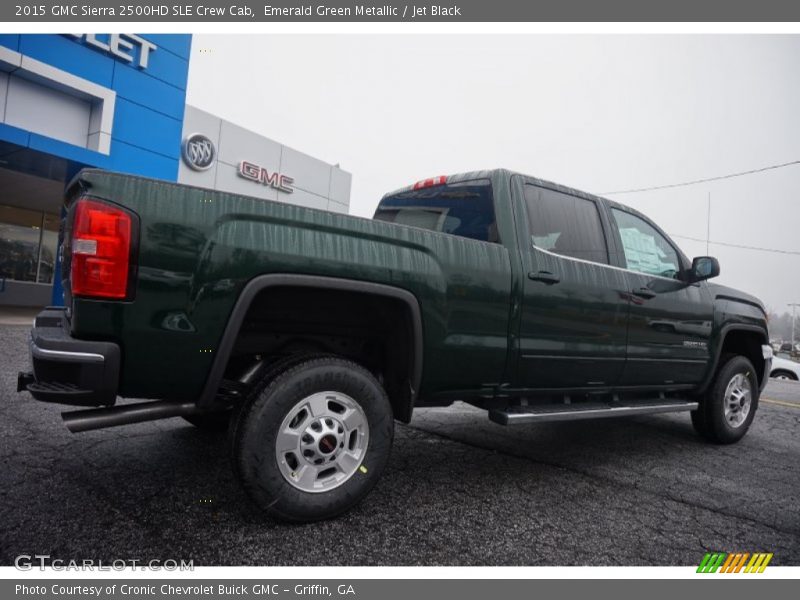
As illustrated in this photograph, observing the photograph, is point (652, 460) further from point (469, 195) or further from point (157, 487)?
point (157, 487)

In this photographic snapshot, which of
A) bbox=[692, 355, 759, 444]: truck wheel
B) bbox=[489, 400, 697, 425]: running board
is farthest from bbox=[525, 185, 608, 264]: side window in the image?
bbox=[692, 355, 759, 444]: truck wheel

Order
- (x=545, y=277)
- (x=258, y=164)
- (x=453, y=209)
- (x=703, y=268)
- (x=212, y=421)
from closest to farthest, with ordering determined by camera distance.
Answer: (x=545, y=277), (x=453, y=209), (x=212, y=421), (x=703, y=268), (x=258, y=164)

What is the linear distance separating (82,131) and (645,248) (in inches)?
506

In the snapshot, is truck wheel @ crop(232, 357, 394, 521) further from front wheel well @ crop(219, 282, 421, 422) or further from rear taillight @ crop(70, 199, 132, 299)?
rear taillight @ crop(70, 199, 132, 299)

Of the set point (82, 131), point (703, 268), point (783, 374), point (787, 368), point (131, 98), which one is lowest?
point (783, 374)

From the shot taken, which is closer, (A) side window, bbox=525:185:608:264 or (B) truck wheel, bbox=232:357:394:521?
(B) truck wheel, bbox=232:357:394:521

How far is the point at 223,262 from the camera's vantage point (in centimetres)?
211

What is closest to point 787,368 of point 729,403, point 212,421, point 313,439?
point 729,403

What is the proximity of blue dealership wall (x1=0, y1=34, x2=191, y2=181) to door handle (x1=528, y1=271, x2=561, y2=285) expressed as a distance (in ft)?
37.8

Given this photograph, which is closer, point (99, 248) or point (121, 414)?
point (99, 248)

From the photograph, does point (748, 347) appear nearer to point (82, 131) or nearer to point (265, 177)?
point (82, 131)

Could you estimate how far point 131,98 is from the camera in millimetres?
12375

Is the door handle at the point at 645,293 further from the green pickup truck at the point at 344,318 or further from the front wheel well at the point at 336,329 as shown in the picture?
the front wheel well at the point at 336,329

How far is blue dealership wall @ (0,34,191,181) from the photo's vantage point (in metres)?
10.6
